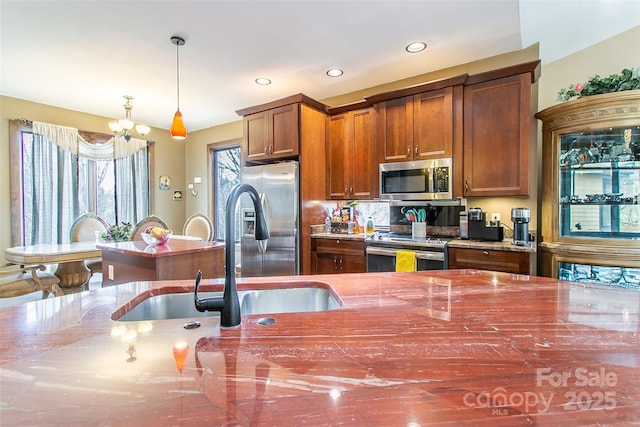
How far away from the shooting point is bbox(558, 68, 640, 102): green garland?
222 centimetres

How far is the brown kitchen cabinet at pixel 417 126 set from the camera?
9.94 feet

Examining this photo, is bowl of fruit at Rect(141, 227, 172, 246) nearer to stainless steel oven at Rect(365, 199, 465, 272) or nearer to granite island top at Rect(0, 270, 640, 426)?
granite island top at Rect(0, 270, 640, 426)

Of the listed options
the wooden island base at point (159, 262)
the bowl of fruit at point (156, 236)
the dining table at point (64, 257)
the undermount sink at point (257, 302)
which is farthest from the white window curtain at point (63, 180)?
the undermount sink at point (257, 302)

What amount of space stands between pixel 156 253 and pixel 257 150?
6.57 feet

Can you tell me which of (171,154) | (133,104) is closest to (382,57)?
(133,104)

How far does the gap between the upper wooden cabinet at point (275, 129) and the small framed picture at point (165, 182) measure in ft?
7.99

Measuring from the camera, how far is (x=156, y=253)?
7.82ft

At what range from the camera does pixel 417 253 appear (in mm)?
2883

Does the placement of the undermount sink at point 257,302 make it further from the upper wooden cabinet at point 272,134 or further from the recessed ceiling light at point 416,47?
the recessed ceiling light at point 416,47

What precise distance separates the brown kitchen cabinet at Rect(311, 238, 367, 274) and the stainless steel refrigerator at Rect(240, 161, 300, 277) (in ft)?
0.80

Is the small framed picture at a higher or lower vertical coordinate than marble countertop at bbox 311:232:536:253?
higher

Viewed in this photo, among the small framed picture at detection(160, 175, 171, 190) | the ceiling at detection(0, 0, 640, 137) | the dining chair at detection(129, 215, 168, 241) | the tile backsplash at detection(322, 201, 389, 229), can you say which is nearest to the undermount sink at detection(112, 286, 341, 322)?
the ceiling at detection(0, 0, 640, 137)

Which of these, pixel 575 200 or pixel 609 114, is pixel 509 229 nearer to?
pixel 575 200

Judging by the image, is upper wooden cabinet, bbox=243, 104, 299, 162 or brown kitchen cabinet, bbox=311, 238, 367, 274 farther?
upper wooden cabinet, bbox=243, 104, 299, 162
